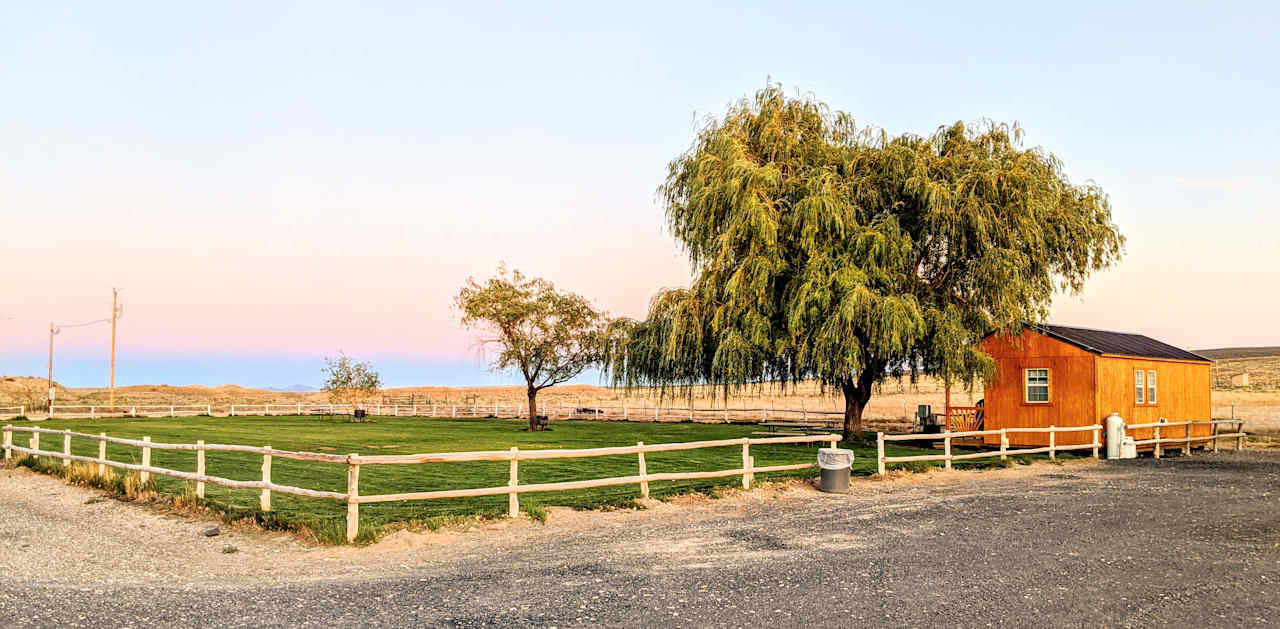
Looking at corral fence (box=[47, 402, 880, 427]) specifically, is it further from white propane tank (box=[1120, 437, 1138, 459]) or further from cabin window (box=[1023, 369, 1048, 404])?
white propane tank (box=[1120, 437, 1138, 459])

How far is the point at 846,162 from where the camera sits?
26594 mm

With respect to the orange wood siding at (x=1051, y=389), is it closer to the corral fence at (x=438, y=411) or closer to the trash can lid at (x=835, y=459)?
Answer: the trash can lid at (x=835, y=459)

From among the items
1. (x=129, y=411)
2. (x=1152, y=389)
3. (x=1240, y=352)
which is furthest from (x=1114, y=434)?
(x=1240, y=352)

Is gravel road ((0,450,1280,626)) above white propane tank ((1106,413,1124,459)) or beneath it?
beneath

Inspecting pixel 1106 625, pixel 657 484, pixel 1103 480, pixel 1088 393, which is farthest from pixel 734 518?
pixel 1088 393

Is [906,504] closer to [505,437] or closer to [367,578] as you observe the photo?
[367,578]

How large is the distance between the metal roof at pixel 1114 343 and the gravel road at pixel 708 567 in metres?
11.6

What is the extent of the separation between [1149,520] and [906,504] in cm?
361

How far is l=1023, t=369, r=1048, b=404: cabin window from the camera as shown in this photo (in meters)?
27.6

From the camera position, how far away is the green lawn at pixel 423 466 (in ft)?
49.2

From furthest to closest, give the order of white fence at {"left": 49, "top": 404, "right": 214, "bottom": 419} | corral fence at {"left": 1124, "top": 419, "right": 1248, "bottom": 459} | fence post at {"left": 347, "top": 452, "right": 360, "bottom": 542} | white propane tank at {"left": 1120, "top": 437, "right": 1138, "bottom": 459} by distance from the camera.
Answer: white fence at {"left": 49, "top": 404, "right": 214, "bottom": 419} → corral fence at {"left": 1124, "top": 419, "right": 1248, "bottom": 459} → white propane tank at {"left": 1120, "top": 437, "right": 1138, "bottom": 459} → fence post at {"left": 347, "top": 452, "right": 360, "bottom": 542}

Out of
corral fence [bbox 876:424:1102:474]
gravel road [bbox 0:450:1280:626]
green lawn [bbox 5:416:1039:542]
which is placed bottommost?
green lawn [bbox 5:416:1039:542]

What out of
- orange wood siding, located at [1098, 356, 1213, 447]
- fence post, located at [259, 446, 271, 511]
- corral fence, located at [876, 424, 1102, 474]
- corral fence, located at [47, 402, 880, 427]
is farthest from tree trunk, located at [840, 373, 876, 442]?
corral fence, located at [47, 402, 880, 427]

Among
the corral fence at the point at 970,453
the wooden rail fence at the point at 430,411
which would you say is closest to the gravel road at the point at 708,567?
the corral fence at the point at 970,453
